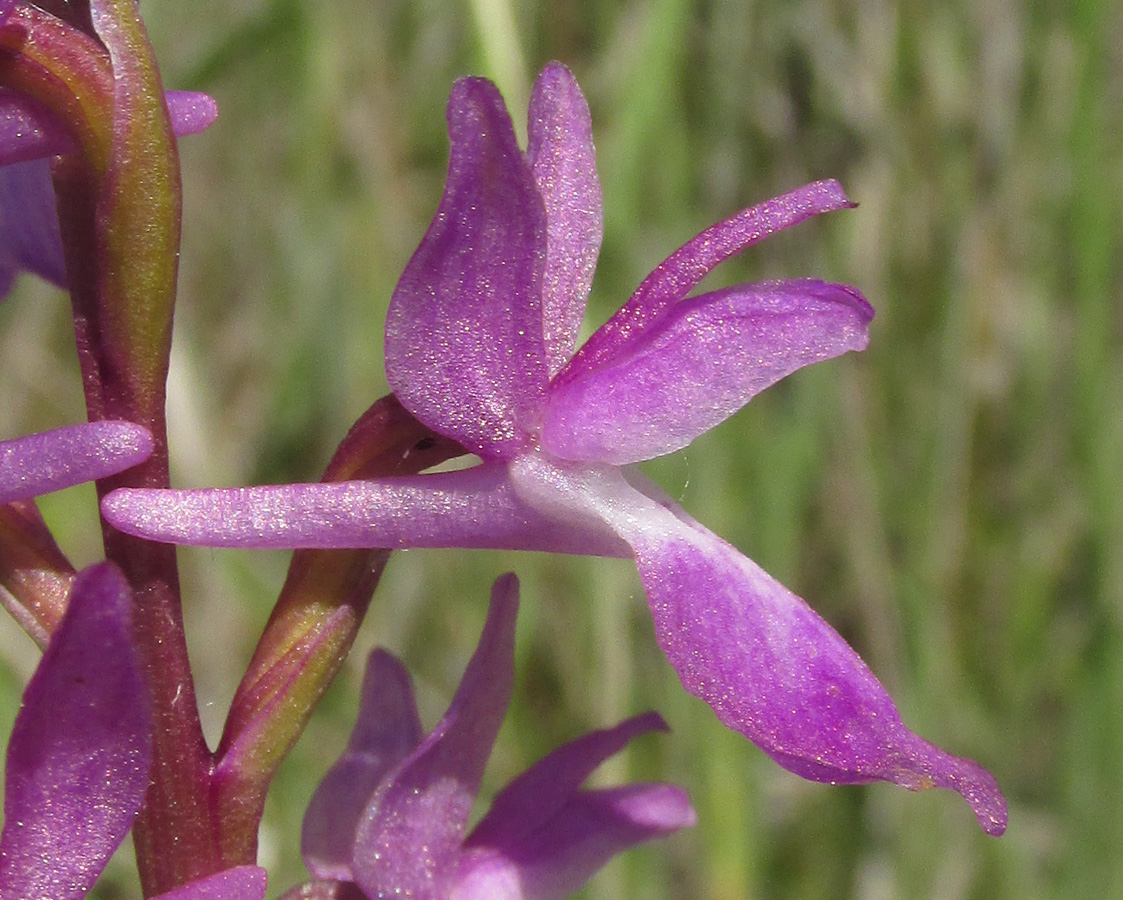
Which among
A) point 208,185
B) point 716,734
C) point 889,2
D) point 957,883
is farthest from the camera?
point 208,185

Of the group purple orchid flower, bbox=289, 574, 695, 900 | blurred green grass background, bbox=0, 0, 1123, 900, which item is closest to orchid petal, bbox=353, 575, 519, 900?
purple orchid flower, bbox=289, 574, 695, 900

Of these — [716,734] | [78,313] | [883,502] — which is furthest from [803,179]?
[78,313]

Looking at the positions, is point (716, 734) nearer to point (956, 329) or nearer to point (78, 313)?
point (956, 329)

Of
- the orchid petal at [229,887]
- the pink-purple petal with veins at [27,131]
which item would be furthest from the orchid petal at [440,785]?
the pink-purple petal with veins at [27,131]

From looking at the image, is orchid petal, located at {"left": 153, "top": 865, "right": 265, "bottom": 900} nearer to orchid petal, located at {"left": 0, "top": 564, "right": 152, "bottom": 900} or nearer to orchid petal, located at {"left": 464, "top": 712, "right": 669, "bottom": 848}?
orchid petal, located at {"left": 0, "top": 564, "right": 152, "bottom": 900}

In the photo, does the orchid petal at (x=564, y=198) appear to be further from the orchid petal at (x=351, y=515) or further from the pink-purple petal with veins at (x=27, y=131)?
the pink-purple petal with veins at (x=27, y=131)

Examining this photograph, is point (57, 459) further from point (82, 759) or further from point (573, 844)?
point (573, 844)

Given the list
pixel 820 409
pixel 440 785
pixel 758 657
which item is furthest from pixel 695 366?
pixel 820 409
